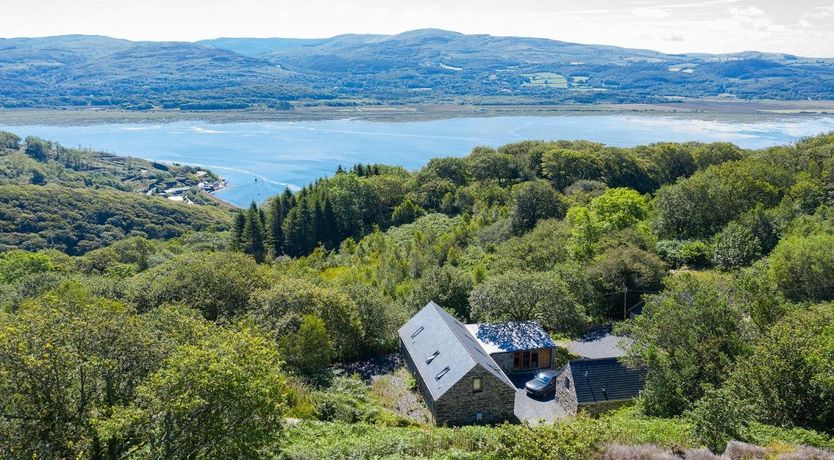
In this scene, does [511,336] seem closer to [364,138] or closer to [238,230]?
[238,230]

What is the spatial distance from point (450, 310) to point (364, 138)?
410 ft

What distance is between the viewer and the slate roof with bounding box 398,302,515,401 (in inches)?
886

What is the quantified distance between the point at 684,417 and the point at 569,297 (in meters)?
12.6

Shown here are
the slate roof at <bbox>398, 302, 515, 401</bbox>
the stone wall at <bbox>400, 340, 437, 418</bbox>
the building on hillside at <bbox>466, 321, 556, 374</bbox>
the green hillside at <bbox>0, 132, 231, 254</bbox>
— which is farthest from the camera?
the green hillside at <bbox>0, 132, 231, 254</bbox>

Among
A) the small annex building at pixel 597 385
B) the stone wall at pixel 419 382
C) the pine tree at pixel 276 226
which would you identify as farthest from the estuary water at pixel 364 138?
the small annex building at pixel 597 385

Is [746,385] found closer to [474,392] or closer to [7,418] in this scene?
[474,392]

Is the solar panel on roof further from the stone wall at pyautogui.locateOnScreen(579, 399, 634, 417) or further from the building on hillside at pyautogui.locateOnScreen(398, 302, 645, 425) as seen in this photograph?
the stone wall at pyautogui.locateOnScreen(579, 399, 634, 417)

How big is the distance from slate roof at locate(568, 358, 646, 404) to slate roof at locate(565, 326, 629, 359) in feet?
10.1

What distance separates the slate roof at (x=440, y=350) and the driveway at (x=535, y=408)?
166 cm

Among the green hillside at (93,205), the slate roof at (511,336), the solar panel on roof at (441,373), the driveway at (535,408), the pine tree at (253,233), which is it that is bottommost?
the green hillside at (93,205)

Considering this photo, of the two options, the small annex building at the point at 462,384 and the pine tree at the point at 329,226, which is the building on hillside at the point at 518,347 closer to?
the small annex building at the point at 462,384

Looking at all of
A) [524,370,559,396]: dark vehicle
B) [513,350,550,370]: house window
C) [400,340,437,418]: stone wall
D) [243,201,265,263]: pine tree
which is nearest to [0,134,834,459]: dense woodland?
[243,201,265,263]: pine tree

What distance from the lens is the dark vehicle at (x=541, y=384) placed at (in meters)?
24.4

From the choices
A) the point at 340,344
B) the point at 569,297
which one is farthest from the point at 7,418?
the point at 569,297
